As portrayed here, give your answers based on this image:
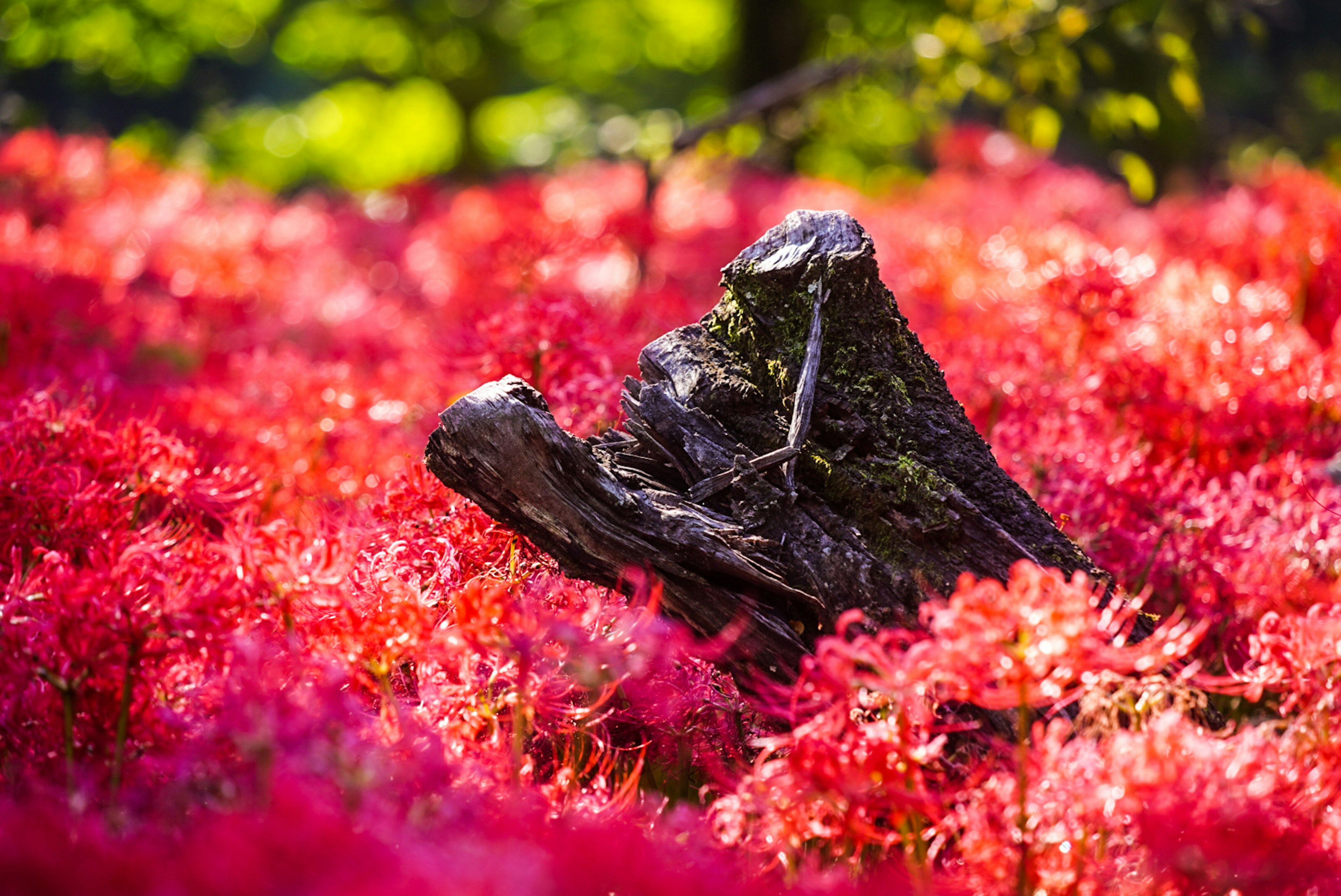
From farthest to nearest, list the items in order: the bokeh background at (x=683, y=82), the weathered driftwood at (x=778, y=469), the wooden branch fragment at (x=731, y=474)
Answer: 1. the bokeh background at (x=683, y=82)
2. the wooden branch fragment at (x=731, y=474)
3. the weathered driftwood at (x=778, y=469)

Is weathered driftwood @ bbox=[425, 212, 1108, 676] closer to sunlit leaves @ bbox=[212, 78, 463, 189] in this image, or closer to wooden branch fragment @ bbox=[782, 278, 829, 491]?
wooden branch fragment @ bbox=[782, 278, 829, 491]

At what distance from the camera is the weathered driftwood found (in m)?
2.18

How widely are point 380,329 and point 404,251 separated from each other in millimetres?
2434

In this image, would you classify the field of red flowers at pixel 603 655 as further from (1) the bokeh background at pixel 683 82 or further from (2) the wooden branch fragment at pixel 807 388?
(1) the bokeh background at pixel 683 82

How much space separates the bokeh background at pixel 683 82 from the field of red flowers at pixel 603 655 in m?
2.39

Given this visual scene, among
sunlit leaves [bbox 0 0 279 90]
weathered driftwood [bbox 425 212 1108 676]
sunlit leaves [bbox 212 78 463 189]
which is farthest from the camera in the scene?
sunlit leaves [bbox 212 78 463 189]

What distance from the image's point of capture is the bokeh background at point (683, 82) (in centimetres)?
621

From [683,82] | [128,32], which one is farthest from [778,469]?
[683,82]

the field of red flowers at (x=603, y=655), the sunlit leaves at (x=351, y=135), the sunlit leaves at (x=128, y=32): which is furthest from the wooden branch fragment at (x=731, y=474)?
the sunlit leaves at (x=351, y=135)

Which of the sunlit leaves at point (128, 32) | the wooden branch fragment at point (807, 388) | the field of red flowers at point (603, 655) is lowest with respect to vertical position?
the field of red flowers at point (603, 655)

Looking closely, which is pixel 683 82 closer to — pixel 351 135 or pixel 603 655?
pixel 351 135

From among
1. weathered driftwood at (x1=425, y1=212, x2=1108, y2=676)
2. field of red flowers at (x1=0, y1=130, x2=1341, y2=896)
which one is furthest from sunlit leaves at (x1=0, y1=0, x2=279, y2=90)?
weathered driftwood at (x1=425, y1=212, x2=1108, y2=676)

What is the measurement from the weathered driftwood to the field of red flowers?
0.14 metres

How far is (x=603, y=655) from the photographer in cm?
180
